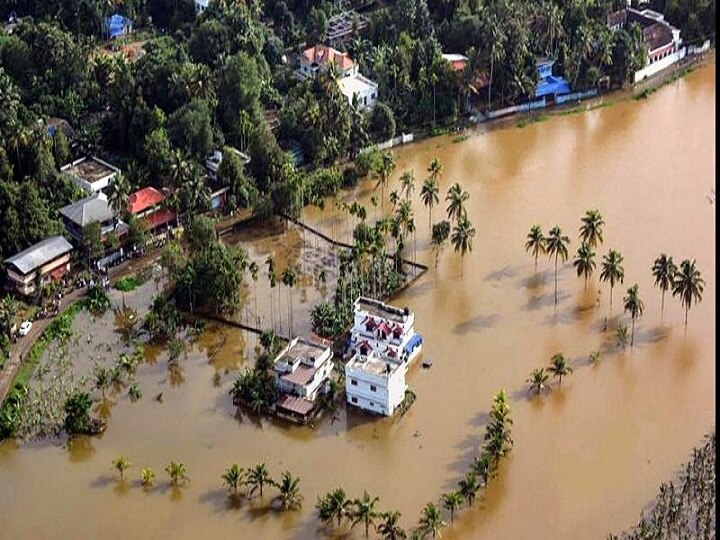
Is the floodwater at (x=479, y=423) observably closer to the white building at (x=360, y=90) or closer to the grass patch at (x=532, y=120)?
the grass patch at (x=532, y=120)

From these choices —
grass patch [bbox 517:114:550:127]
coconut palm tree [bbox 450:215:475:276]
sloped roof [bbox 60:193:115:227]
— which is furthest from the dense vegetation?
coconut palm tree [bbox 450:215:475:276]

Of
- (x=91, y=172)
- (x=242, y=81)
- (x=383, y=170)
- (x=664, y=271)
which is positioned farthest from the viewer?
(x=242, y=81)

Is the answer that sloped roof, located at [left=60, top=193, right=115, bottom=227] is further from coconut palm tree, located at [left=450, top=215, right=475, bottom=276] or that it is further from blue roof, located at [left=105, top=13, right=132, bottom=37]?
blue roof, located at [left=105, top=13, right=132, bottom=37]

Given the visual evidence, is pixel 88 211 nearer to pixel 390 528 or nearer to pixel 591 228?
pixel 591 228

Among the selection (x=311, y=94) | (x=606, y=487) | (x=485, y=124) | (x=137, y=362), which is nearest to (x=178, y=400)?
(x=137, y=362)

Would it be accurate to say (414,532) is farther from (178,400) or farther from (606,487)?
(178,400)

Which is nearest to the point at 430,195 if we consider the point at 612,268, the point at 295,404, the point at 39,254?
the point at 612,268

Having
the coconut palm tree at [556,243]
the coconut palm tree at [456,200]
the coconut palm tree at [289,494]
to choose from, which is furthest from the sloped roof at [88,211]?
the coconut palm tree at [556,243]
